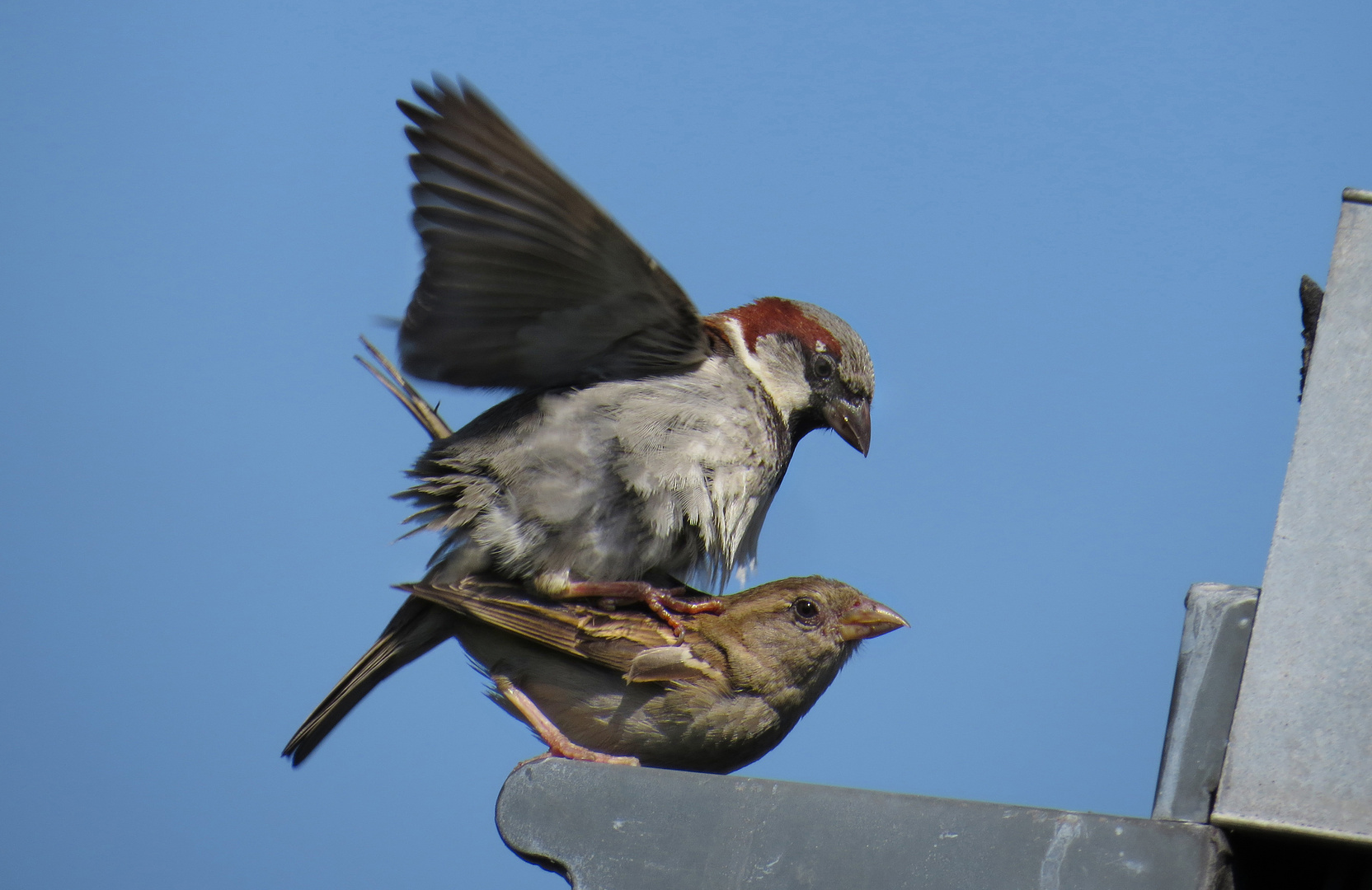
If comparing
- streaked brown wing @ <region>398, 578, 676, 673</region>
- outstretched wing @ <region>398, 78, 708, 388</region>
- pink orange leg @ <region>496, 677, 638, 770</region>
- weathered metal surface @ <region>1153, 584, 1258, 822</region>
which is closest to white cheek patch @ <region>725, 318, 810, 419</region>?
outstretched wing @ <region>398, 78, 708, 388</region>

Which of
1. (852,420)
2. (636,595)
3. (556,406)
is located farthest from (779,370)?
(636,595)

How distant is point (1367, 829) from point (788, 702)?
1.44 m

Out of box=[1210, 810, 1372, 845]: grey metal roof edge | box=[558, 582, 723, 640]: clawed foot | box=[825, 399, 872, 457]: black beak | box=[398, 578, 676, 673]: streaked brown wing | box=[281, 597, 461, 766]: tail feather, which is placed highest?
box=[825, 399, 872, 457]: black beak

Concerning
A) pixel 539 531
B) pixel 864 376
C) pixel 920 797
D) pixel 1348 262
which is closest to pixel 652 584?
pixel 539 531

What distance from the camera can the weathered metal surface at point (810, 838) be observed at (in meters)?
1.53

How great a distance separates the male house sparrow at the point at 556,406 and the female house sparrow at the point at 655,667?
0.09 metres

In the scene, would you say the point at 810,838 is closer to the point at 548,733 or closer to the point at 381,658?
the point at 548,733

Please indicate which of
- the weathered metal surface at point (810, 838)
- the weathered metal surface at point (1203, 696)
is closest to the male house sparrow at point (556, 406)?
the weathered metal surface at point (810, 838)

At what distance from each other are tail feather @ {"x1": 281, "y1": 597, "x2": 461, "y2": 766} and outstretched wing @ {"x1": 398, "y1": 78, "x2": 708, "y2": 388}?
555 mm

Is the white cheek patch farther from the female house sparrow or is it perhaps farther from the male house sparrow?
the female house sparrow

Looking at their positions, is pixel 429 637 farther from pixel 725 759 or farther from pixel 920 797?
pixel 920 797

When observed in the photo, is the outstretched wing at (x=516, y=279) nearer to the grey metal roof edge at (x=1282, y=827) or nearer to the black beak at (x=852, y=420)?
the black beak at (x=852, y=420)

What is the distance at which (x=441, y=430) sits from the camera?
3.21 metres

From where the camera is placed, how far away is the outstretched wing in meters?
2.74
